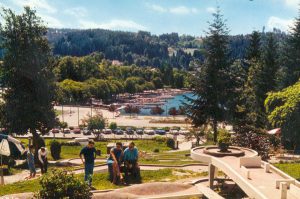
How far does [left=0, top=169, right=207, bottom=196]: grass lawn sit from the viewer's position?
16.7 meters

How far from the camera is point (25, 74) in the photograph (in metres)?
31.8

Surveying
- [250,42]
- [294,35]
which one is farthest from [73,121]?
[294,35]

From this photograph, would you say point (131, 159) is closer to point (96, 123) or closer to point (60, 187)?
point (60, 187)

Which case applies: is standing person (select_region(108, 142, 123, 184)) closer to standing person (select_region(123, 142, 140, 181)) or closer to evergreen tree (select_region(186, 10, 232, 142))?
standing person (select_region(123, 142, 140, 181))

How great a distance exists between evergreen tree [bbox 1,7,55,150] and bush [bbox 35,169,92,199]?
827 inches

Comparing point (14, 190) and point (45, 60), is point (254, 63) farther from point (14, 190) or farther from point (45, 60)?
point (14, 190)

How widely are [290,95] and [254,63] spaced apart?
3599 cm

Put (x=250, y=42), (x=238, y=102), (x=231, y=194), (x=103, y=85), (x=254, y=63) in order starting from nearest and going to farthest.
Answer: (x=231, y=194) → (x=238, y=102) → (x=254, y=63) → (x=250, y=42) → (x=103, y=85)

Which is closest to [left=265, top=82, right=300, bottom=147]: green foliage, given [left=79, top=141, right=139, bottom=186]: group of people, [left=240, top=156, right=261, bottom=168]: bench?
[left=240, top=156, right=261, bottom=168]: bench

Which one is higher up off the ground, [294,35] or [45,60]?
[294,35]

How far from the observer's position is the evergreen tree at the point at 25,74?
31.6 metres

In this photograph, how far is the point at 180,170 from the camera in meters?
21.3

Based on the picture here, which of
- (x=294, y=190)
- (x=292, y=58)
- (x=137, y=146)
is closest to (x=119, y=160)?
(x=294, y=190)

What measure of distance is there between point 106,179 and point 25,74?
55.0 feet
